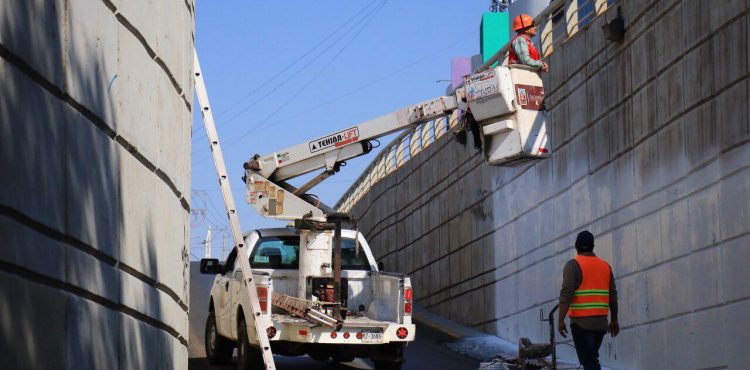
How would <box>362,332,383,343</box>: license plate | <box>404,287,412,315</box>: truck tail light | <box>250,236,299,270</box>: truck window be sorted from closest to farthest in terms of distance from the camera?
<box>362,332,383,343</box>: license plate → <box>404,287,412,315</box>: truck tail light → <box>250,236,299,270</box>: truck window

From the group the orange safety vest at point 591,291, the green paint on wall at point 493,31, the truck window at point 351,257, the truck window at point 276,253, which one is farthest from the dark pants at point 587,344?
the green paint on wall at point 493,31

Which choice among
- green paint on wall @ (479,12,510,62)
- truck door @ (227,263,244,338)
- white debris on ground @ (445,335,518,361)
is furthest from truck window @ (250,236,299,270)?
green paint on wall @ (479,12,510,62)

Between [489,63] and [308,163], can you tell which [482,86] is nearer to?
[308,163]

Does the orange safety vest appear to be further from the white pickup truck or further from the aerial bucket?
the white pickup truck

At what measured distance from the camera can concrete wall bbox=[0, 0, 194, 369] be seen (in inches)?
166

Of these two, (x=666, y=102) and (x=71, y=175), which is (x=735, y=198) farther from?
(x=71, y=175)

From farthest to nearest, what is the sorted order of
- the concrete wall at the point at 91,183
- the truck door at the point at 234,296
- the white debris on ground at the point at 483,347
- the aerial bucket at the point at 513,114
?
the white debris on ground at the point at 483,347, the truck door at the point at 234,296, the aerial bucket at the point at 513,114, the concrete wall at the point at 91,183

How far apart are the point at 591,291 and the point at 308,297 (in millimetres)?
4775

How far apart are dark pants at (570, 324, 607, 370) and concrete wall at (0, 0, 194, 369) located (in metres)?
4.11

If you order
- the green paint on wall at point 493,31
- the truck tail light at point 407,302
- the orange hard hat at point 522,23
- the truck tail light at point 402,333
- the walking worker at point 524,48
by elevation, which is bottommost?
the truck tail light at point 402,333

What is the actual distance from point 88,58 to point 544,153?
8636mm

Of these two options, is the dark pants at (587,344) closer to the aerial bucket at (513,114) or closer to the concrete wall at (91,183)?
the aerial bucket at (513,114)

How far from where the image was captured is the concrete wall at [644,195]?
11.5 m

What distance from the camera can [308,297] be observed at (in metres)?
14.8
